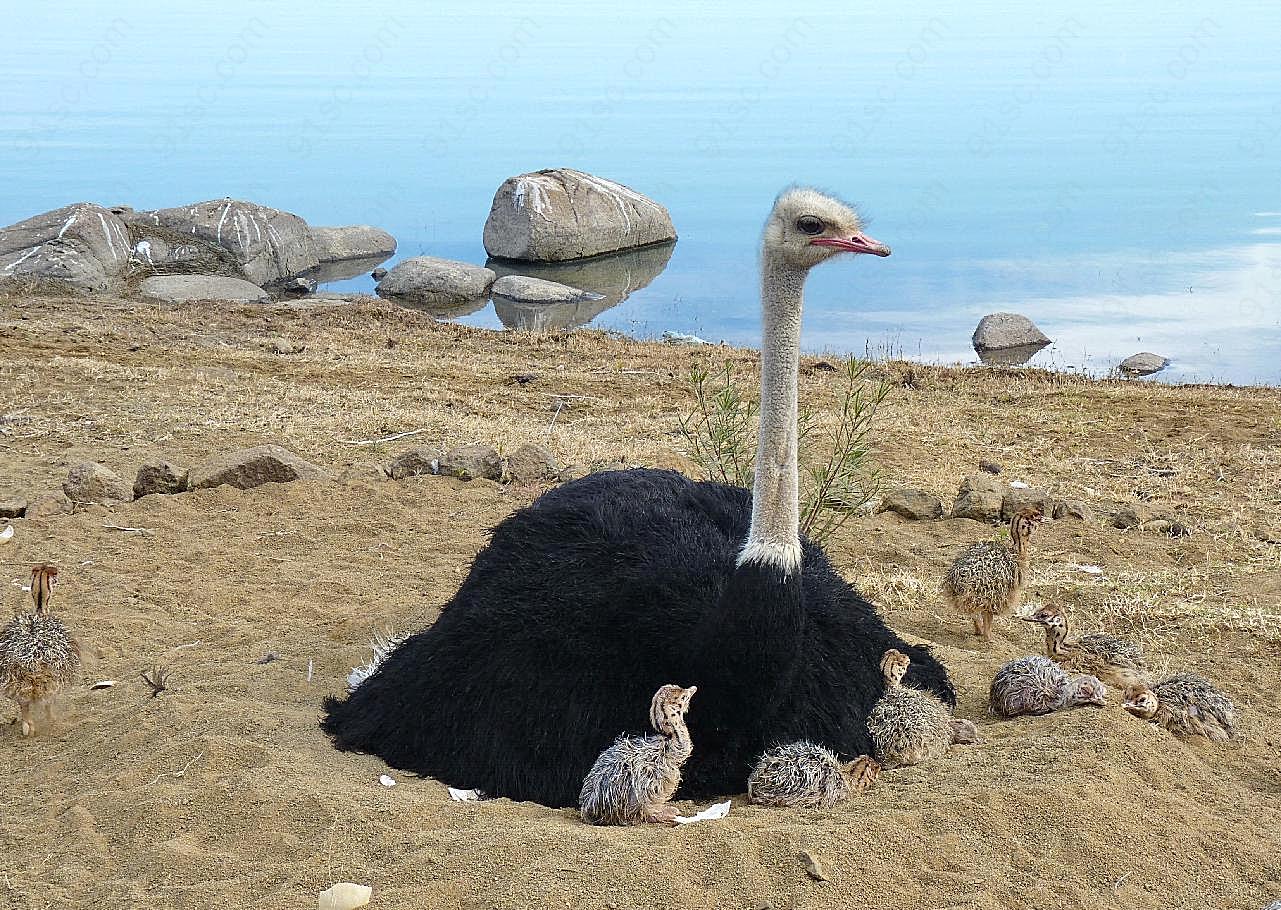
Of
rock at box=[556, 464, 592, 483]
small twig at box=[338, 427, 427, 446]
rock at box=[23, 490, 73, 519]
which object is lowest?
rock at box=[23, 490, 73, 519]

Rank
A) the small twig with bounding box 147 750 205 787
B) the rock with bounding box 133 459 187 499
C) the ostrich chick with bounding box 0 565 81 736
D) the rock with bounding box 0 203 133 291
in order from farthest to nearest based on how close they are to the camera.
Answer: the rock with bounding box 0 203 133 291 → the rock with bounding box 133 459 187 499 → the ostrich chick with bounding box 0 565 81 736 → the small twig with bounding box 147 750 205 787

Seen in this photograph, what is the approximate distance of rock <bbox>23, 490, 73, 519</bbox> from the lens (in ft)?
29.0

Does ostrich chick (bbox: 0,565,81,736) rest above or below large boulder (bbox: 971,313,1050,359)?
below

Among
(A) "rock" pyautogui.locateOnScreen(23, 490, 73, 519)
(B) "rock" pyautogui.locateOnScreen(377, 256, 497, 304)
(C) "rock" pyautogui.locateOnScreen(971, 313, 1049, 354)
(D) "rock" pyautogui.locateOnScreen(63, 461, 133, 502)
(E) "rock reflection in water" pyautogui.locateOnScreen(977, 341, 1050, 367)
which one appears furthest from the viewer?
(B) "rock" pyautogui.locateOnScreen(377, 256, 497, 304)

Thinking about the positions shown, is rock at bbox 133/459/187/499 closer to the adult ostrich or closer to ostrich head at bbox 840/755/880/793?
the adult ostrich

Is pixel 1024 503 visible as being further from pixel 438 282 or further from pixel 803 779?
pixel 438 282

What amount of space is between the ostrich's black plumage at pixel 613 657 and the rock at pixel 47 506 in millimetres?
4039

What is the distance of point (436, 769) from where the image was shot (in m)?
5.21

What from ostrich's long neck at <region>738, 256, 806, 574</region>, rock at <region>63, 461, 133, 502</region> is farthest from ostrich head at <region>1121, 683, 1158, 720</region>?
Answer: rock at <region>63, 461, 133, 502</region>

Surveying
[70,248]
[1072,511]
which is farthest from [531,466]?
[70,248]

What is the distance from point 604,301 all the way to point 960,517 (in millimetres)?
15295

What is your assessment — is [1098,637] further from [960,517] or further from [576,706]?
[960,517]

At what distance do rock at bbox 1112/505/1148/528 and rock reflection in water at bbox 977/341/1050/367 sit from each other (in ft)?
32.8

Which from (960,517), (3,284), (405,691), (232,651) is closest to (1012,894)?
(405,691)
